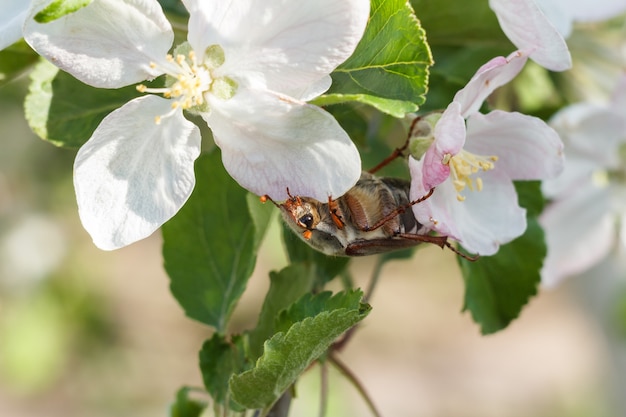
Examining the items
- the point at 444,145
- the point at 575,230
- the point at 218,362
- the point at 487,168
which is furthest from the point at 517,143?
the point at 575,230

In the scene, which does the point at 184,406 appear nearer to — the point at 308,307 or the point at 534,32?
the point at 308,307

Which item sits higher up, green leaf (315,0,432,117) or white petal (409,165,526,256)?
green leaf (315,0,432,117)

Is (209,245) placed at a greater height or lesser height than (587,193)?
greater

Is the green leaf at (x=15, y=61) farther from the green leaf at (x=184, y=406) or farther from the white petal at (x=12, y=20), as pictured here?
the green leaf at (x=184, y=406)

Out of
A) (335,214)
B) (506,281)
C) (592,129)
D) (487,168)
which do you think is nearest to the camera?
(335,214)

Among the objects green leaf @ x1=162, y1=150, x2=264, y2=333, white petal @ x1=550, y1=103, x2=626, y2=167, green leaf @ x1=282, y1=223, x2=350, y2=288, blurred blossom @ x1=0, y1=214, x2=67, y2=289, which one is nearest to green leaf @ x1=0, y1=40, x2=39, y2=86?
green leaf @ x1=162, y1=150, x2=264, y2=333

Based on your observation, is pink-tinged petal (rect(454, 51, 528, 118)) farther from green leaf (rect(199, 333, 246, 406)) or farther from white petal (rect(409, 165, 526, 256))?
green leaf (rect(199, 333, 246, 406))

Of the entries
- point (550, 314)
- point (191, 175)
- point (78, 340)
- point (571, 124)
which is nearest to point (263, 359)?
point (191, 175)
